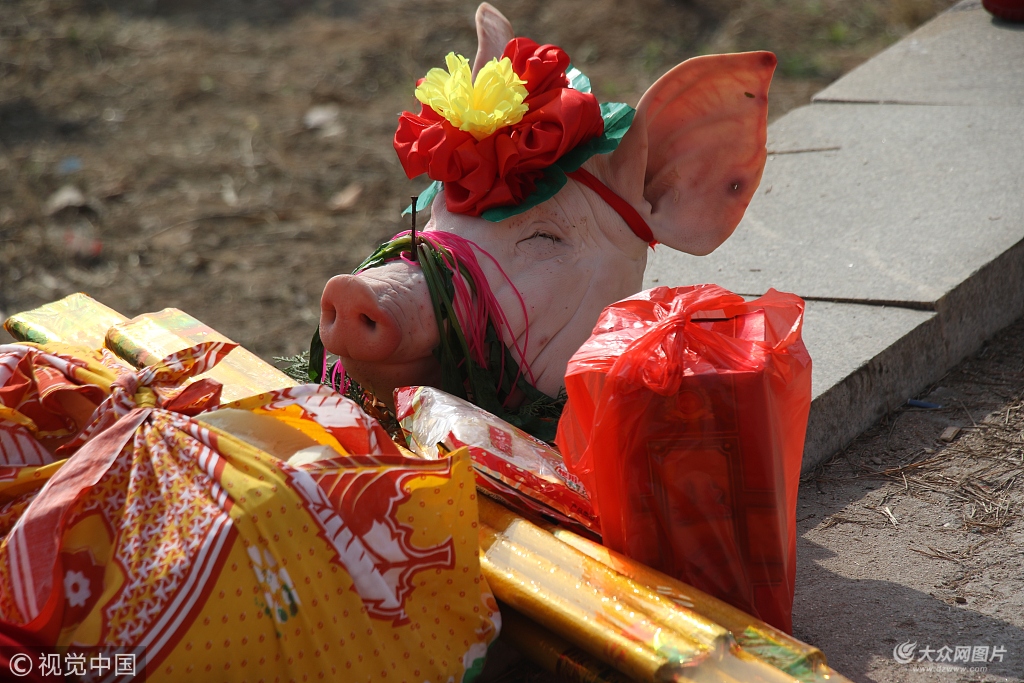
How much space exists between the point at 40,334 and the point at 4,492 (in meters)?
1.03

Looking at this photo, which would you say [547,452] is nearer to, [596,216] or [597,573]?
[597,573]

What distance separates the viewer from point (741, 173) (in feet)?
7.38

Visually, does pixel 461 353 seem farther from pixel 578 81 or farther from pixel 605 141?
pixel 578 81

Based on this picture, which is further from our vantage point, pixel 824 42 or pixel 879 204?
pixel 824 42

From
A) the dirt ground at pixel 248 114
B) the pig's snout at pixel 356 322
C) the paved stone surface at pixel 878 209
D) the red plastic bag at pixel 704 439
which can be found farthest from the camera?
the dirt ground at pixel 248 114

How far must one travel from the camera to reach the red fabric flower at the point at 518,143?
2062 mm

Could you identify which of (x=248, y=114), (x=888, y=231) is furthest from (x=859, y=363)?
(x=248, y=114)

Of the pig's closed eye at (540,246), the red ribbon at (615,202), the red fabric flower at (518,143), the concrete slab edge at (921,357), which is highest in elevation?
the red fabric flower at (518,143)

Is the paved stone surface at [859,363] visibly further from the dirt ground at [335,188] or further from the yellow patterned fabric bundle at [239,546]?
the yellow patterned fabric bundle at [239,546]

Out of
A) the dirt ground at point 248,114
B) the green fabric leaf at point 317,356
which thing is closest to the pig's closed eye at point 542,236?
the green fabric leaf at point 317,356

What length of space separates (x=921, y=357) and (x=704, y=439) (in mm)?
1260

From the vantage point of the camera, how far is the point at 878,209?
10.4 feet

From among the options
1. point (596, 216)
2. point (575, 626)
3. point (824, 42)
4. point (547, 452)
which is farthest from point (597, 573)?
point (824, 42)

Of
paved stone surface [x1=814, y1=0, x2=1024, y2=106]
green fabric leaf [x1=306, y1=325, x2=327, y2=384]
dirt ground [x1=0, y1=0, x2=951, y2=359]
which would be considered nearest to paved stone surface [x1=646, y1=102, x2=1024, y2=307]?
paved stone surface [x1=814, y1=0, x2=1024, y2=106]
